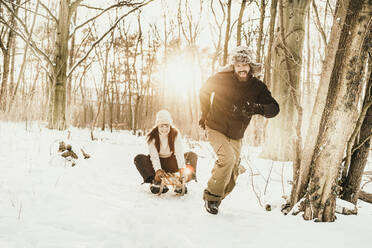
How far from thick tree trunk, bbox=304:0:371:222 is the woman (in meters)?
1.72

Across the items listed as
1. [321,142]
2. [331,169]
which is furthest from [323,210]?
[321,142]

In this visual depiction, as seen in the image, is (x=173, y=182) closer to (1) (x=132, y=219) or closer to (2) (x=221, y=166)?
(2) (x=221, y=166)

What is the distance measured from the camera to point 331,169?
6.38ft

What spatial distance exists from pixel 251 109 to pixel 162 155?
1597 mm

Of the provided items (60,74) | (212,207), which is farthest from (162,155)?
(60,74)

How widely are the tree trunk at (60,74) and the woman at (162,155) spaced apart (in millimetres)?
4398

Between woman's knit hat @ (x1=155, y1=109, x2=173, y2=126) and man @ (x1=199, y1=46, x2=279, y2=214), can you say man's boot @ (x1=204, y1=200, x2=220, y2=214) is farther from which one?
woman's knit hat @ (x1=155, y1=109, x2=173, y2=126)

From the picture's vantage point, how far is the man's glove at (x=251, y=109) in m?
2.37

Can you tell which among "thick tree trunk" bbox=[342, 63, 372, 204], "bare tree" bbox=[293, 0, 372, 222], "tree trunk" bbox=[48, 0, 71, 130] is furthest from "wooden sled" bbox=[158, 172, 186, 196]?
"tree trunk" bbox=[48, 0, 71, 130]

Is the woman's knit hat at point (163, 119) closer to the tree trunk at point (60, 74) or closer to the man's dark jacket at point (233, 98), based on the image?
the man's dark jacket at point (233, 98)

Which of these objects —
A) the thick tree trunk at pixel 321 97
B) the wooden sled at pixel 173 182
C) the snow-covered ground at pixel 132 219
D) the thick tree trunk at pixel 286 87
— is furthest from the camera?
the thick tree trunk at pixel 286 87

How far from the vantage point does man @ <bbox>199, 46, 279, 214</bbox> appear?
2455 mm

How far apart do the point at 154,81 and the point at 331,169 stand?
2276 cm

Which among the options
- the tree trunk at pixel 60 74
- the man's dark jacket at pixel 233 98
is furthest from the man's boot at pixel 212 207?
the tree trunk at pixel 60 74
